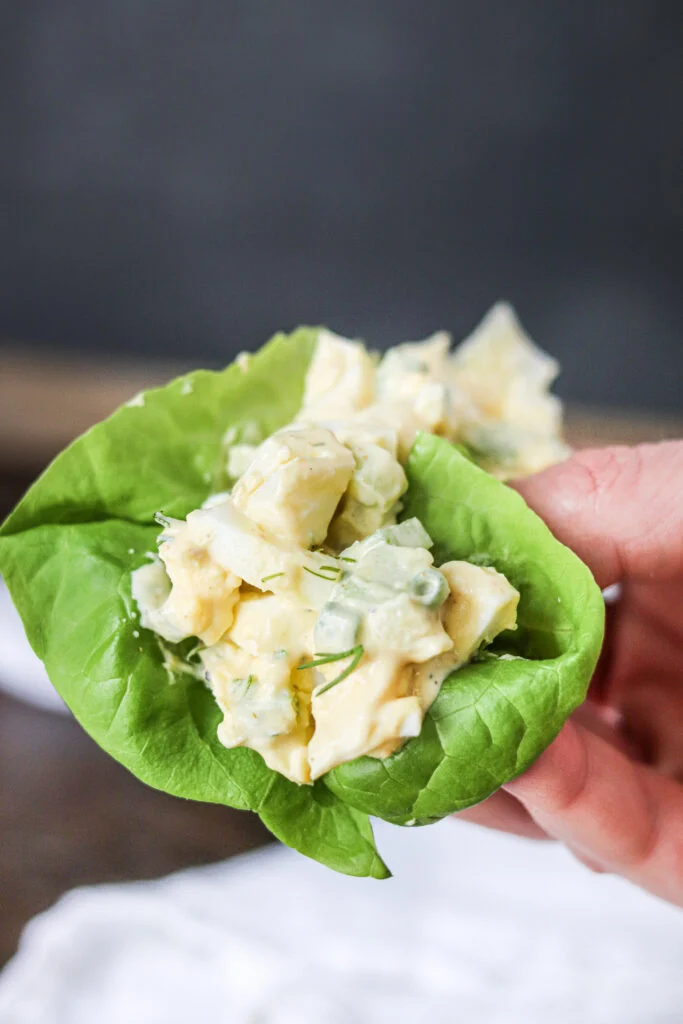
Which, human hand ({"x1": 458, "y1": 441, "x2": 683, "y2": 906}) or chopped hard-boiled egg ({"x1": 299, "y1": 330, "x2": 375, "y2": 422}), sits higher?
chopped hard-boiled egg ({"x1": 299, "y1": 330, "x2": 375, "y2": 422})

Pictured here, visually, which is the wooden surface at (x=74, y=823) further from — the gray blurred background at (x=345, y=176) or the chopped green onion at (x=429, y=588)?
the gray blurred background at (x=345, y=176)

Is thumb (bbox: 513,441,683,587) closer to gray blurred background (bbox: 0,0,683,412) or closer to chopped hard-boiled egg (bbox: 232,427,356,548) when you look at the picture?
chopped hard-boiled egg (bbox: 232,427,356,548)

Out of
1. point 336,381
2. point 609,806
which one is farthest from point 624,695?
point 336,381

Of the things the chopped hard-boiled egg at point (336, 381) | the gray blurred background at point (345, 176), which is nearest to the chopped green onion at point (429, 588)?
the chopped hard-boiled egg at point (336, 381)

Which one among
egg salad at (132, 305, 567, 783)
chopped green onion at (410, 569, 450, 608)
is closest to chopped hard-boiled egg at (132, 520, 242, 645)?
egg salad at (132, 305, 567, 783)

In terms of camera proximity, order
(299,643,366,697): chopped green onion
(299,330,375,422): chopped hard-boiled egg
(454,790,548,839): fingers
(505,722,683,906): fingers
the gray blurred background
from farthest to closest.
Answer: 1. the gray blurred background
2. (454,790,548,839): fingers
3. (299,330,375,422): chopped hard-boiled egg
4. (505,722,683,906): fingers
5. (299,643,366,697): chopped green onion

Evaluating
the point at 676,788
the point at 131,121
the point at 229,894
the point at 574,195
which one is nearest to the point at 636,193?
the point at 574,195

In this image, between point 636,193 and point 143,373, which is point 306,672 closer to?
point 143,373
